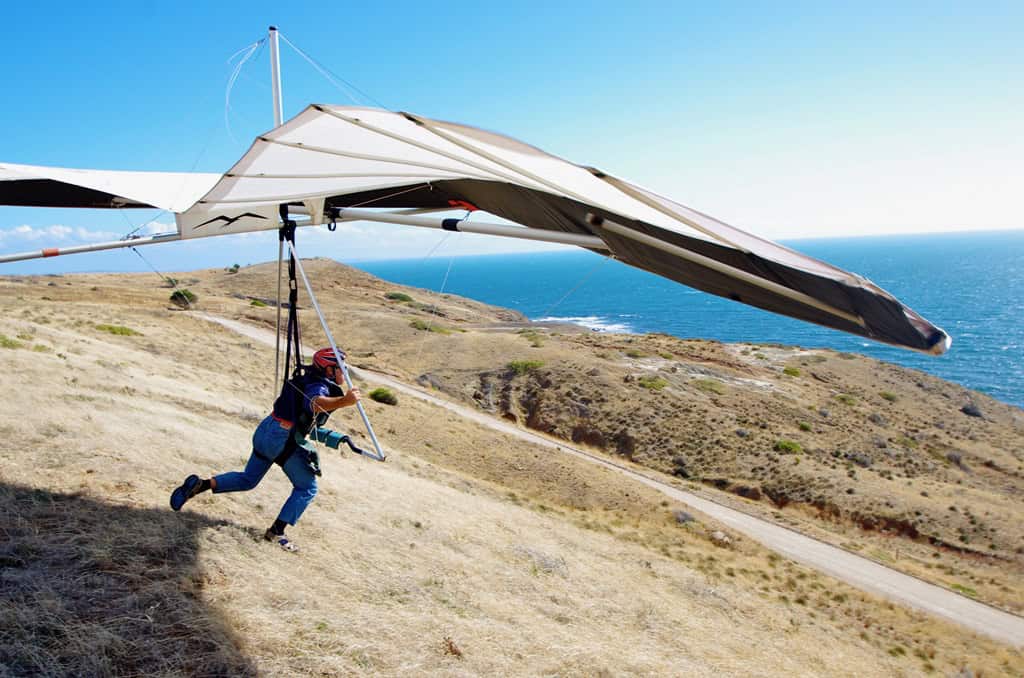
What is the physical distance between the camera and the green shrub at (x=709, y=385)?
3956cm

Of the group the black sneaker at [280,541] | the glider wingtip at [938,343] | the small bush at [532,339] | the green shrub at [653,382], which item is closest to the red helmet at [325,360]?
the black sneaker at [280,541]

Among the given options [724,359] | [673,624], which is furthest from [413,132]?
[724,359]

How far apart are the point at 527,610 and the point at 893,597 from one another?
14262 millimetres

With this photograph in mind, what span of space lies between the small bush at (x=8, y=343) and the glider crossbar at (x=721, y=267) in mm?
15615

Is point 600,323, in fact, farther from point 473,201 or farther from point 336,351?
point 336,351

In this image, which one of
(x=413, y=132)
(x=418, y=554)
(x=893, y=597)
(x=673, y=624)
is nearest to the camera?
(x=413, y=132)

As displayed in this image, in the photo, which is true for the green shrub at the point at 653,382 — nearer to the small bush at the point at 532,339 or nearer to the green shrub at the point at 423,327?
the small bush at the point at 532,339

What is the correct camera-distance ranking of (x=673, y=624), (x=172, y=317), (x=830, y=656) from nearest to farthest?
(x=673, y=624) → (x=830, y=656) → (x=172, y=317)

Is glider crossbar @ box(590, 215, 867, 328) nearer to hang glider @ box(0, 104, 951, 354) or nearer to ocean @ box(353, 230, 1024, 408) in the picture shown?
hang glider @ box(0, 104, 951, 354)

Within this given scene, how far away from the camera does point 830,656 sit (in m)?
10.7

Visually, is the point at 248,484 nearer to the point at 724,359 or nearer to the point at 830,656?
the point at 830,656

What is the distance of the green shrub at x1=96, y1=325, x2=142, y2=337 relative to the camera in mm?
23530

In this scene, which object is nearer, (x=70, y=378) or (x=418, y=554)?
(x=418, y=554)

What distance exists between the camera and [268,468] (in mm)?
6418
